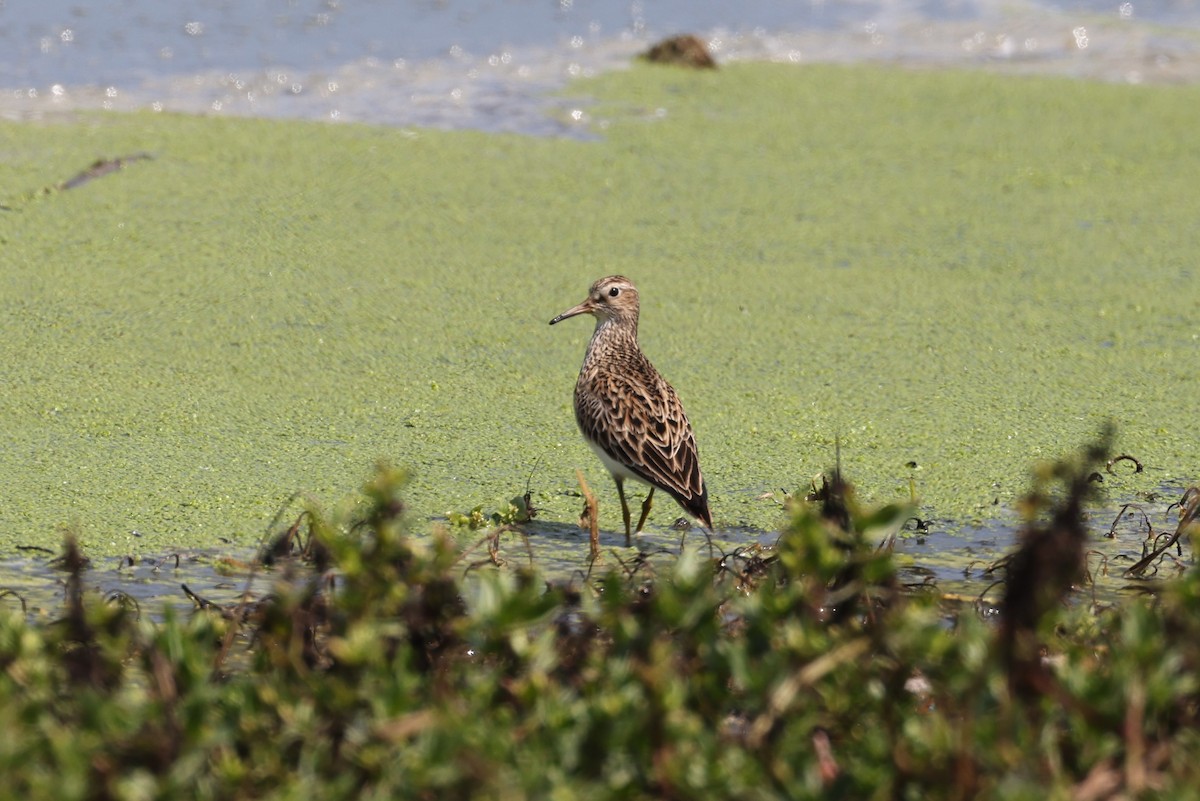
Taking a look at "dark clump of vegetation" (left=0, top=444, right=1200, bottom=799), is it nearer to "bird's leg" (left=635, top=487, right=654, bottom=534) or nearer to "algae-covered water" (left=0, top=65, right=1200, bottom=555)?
"algae-covered water" (left=0, top=65, right=1200, bottom=555)

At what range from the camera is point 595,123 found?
8719mm

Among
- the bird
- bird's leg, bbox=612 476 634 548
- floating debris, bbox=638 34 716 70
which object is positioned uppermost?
floating debris, bbox=638 34 716 70

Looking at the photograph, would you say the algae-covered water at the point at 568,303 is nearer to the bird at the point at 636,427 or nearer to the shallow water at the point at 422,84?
the shallow water at the point at 422,84

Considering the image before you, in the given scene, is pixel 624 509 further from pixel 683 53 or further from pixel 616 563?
pixel 683 53

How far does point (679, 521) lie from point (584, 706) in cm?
239

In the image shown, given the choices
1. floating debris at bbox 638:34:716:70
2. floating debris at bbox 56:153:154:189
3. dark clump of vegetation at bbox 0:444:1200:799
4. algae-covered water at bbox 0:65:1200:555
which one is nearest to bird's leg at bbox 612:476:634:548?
algae-covered water at bbox 0:65:1200:555

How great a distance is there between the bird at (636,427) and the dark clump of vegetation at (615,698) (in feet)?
5.31

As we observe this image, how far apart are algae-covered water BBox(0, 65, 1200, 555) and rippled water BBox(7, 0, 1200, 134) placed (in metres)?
0.62

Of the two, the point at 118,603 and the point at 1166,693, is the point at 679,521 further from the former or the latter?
the point at 1166,693

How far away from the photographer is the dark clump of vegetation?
105 inches

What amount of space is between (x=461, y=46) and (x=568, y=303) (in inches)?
165

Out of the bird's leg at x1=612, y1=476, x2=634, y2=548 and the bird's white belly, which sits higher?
the bird's white belly

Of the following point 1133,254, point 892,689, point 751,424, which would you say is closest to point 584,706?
point 892,689

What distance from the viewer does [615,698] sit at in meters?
2.79
